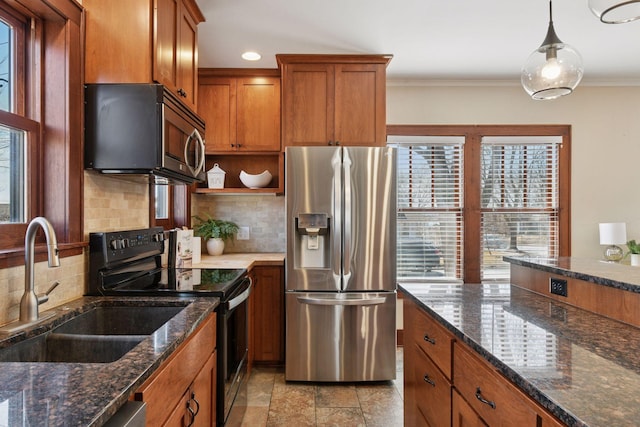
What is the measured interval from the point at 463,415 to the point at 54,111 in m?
1.92

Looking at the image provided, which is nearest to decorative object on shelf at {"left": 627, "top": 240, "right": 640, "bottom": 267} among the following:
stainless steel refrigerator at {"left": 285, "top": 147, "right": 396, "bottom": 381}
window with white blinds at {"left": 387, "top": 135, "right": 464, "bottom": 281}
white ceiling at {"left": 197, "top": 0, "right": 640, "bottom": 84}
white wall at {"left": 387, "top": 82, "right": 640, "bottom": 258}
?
white wall at {"left": 387, "top": 82, "right": 640, "bottom": 258}

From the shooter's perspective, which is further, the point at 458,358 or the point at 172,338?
the point at 458,358

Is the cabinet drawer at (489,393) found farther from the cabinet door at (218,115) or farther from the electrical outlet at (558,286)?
the cabinet door at (218,115)

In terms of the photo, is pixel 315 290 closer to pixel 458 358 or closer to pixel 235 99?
pixel 458 358

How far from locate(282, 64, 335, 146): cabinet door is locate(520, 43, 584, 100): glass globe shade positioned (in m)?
1.48

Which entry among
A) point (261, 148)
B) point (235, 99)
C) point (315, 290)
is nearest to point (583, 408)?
point (315, 290)

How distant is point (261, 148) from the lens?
321 cm

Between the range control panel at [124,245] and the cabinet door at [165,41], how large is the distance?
772 millimetres

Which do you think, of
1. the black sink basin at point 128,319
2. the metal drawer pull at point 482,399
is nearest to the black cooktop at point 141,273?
the black sink basin at point 128,319

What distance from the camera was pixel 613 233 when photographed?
334cm

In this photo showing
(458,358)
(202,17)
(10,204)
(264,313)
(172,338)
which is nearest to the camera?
(172,338)

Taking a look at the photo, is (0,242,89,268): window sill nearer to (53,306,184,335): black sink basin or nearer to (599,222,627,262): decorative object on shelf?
(53,306,184,335): black sink basin

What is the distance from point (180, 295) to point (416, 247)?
2.55 metres

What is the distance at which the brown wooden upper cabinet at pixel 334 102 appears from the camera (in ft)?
9.63
